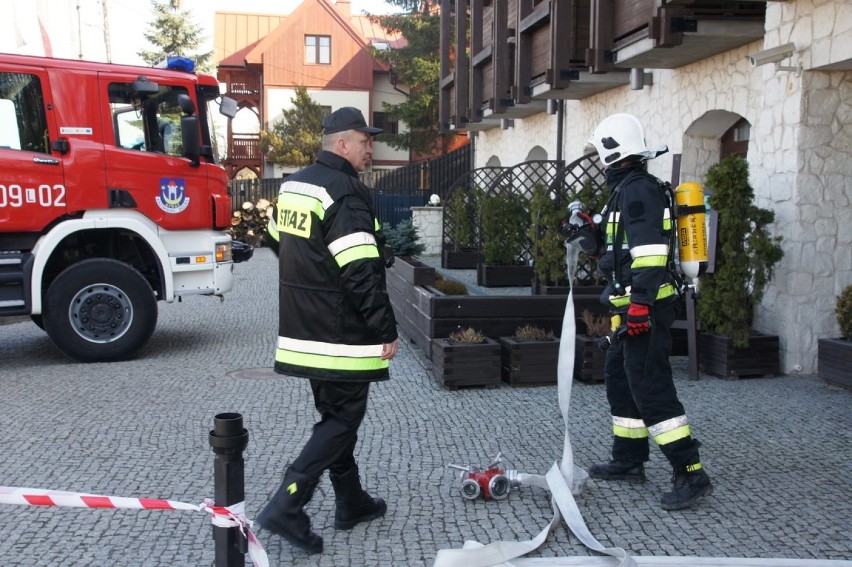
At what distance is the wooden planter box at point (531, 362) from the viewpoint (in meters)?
7.13

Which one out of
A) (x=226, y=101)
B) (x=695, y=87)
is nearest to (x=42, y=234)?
(x=226, y=101)

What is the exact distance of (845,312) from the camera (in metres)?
6.98

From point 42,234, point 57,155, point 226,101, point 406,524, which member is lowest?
point 406,524

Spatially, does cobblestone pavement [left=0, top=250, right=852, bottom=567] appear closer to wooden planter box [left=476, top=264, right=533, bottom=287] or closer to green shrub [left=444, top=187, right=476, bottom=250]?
wooden planter box [left=476, top=264, right=533, bottom=287]

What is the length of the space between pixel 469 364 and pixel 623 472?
2.46 m

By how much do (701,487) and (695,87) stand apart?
639 centimetres

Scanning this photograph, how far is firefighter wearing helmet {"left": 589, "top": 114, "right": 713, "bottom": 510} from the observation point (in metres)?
4.25

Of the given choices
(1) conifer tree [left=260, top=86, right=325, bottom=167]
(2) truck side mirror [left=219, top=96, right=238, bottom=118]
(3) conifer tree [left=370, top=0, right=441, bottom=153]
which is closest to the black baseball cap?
(2) truck side mirror [left=219, top=96, right=238, bottom=118]

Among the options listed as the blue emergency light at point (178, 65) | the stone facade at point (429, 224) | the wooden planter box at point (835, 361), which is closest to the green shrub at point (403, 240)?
the stone facade at point (429, 224)

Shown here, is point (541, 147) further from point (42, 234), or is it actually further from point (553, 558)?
point (553, 558)

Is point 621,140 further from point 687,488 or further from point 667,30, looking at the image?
point 667,30

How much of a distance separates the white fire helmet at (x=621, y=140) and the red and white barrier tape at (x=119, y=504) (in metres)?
2.73

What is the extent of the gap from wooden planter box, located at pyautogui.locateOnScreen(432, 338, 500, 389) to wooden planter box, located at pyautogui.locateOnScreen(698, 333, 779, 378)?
207cm

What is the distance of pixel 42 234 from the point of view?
326 inches
